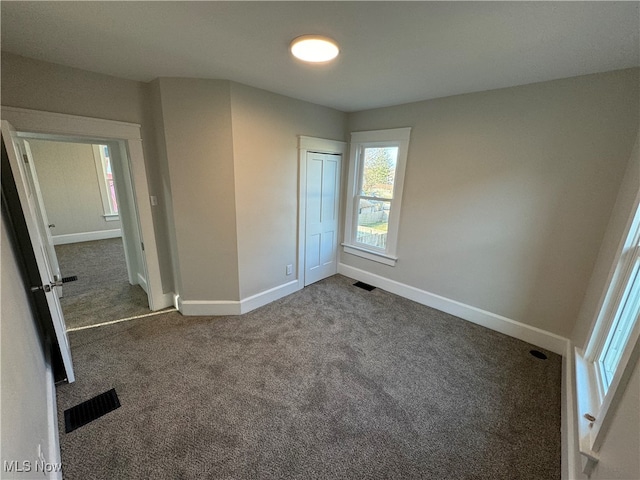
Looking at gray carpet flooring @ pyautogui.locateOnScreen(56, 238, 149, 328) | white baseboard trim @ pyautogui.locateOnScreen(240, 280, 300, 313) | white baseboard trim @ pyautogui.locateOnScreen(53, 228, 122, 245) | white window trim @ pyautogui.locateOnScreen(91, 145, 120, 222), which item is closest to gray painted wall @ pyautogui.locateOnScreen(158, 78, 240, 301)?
white baseboard trim @ pyautogui.locateOnScreen(240, 280, 300, 313)

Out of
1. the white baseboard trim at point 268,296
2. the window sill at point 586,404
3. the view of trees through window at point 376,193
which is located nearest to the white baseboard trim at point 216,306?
the white baseboard trim at point 268,296

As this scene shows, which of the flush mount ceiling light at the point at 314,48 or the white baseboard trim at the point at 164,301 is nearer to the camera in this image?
the flush mount ceiling light at the point at 314,48

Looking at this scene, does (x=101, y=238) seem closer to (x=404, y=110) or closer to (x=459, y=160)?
(x=404, y=110)

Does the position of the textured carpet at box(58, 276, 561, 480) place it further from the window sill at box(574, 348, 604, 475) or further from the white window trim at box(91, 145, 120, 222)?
the white window trim at box(91, 145, 120, 222)

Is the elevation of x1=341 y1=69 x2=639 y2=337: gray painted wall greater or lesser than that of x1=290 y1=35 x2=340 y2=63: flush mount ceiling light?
lesser

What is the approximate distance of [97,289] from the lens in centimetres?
346

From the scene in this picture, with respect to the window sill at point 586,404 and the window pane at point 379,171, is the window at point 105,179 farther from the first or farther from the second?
the window sill at point 586,404

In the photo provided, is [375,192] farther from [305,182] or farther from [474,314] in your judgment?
[474,314]

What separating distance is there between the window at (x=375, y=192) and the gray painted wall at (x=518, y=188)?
5.3 inches

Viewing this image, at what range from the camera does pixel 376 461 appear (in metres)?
1.48

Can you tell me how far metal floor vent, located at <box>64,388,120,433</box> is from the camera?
64.2 inches

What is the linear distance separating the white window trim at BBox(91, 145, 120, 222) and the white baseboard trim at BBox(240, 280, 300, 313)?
452cm

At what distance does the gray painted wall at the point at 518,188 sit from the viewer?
2006 mm

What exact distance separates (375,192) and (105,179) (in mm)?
6105
